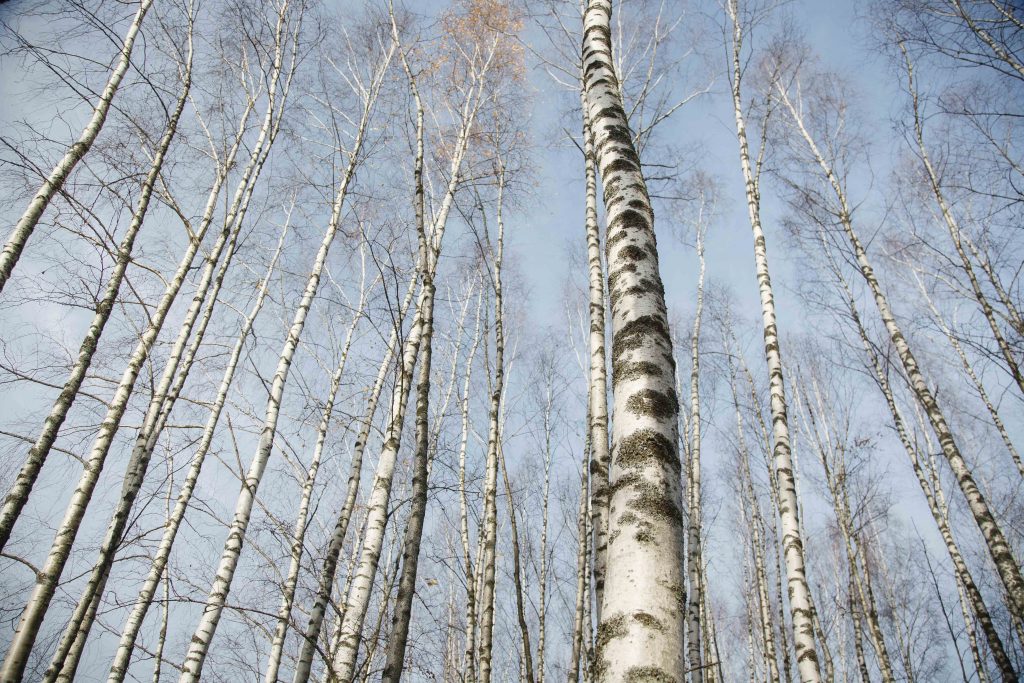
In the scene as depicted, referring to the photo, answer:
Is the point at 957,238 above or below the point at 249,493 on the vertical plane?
above

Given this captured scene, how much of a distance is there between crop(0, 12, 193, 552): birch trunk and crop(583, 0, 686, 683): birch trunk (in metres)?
3.84

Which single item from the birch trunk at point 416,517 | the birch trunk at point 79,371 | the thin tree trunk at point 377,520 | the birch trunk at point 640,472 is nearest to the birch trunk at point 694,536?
the thin tree trunk at point 377,520

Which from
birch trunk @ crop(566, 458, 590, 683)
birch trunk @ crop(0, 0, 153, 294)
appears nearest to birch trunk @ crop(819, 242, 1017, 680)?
birch trunk @ crop(566, 458, 590, 683)

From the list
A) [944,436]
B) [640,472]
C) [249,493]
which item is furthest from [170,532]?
[944,436]

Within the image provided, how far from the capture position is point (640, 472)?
4.55ft

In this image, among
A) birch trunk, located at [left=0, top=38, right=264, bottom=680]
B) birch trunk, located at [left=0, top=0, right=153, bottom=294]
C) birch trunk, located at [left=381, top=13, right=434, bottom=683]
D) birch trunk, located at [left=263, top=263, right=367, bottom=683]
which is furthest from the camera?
birch trunk, located at [left=263, top=263, right=367, bottom=683]

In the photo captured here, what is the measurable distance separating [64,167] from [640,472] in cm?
504

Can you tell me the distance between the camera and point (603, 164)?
7.80 feet

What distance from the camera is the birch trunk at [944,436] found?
4855 millimetres

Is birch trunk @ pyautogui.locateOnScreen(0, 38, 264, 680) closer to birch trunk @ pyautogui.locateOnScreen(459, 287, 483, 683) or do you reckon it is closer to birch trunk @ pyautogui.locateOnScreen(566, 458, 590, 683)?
birch trunk @ pyautogui.locateOnScreen(459, 287, 483, 683)

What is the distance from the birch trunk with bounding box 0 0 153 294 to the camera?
353 centimetres

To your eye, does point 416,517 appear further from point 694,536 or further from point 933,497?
point 933,497

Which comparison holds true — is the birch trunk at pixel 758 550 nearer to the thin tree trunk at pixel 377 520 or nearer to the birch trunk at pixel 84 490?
the thin tree trunk at pixel 377 520

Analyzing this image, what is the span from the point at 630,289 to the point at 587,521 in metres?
3.94
